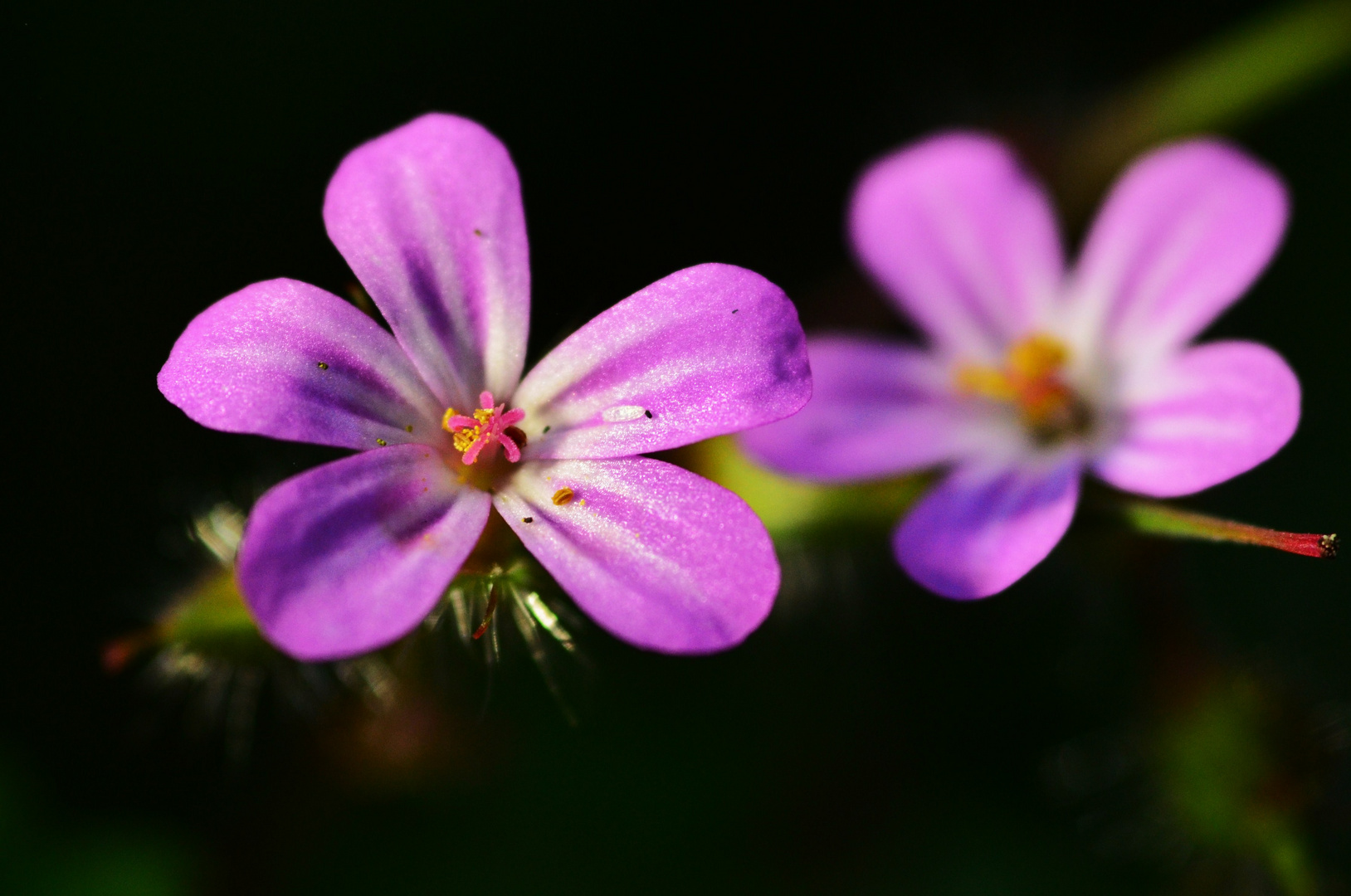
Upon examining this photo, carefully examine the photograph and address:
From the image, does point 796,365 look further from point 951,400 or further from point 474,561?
point 951,400

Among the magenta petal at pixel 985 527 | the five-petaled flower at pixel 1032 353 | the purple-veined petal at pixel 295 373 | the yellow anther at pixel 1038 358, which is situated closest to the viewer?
the purple-veined petal at pixel 295 373

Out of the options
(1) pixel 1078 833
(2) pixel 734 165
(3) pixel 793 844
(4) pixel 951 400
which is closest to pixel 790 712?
(3) pixel 793 844

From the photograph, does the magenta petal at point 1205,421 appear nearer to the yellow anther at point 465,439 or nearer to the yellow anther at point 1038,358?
the yellow anther at point 1038,358

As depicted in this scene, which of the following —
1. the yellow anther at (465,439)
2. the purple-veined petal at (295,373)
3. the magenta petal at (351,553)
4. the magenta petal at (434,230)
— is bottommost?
the magenta petal at (351,553)

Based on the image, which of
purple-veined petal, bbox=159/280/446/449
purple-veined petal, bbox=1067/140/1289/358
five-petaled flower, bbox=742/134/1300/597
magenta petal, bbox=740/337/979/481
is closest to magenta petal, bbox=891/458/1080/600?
five-petaled flower, bbox=742/134/1300/597

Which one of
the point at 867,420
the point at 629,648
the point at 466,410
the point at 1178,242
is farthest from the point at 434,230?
the point at 629,648

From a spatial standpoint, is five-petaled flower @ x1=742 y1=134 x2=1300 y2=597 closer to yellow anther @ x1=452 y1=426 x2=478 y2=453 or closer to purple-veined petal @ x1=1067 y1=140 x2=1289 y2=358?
purple-veined petal @ x1=1067 y1=140 x2=1289 y2=358

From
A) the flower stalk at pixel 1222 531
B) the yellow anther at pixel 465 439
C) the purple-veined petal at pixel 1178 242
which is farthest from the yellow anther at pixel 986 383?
the yellow anther at pixel 465 439

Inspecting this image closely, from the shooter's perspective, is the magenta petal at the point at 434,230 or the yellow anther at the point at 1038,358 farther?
the yellow anther at the point at 1038,358
